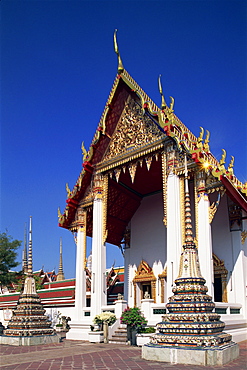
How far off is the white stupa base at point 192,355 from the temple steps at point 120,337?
4.31 metres

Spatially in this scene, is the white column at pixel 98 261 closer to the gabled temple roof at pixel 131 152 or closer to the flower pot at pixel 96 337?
the gabled temple roof at pixel 131 152

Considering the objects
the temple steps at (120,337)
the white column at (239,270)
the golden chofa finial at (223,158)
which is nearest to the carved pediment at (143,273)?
the white column at (239,270)

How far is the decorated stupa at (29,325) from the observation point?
404 inches

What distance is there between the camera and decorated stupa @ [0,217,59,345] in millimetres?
10273

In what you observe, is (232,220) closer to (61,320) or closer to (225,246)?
(225,246)

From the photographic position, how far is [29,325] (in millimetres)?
10516

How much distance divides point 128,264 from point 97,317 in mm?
4908

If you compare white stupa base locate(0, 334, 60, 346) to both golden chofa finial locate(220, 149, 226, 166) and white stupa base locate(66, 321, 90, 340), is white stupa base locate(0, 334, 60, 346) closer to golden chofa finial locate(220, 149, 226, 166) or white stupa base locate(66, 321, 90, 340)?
white stupa base locate(66, 321, 90, 340)

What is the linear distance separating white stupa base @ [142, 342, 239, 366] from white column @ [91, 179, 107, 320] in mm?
6377

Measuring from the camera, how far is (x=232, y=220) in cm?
1251

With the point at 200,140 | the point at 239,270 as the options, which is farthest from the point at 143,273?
the point at 200,140

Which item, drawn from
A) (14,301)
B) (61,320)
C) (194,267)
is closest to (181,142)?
(194,267)

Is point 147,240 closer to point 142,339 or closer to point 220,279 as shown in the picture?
point 220,279

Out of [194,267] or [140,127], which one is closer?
[194,267]
